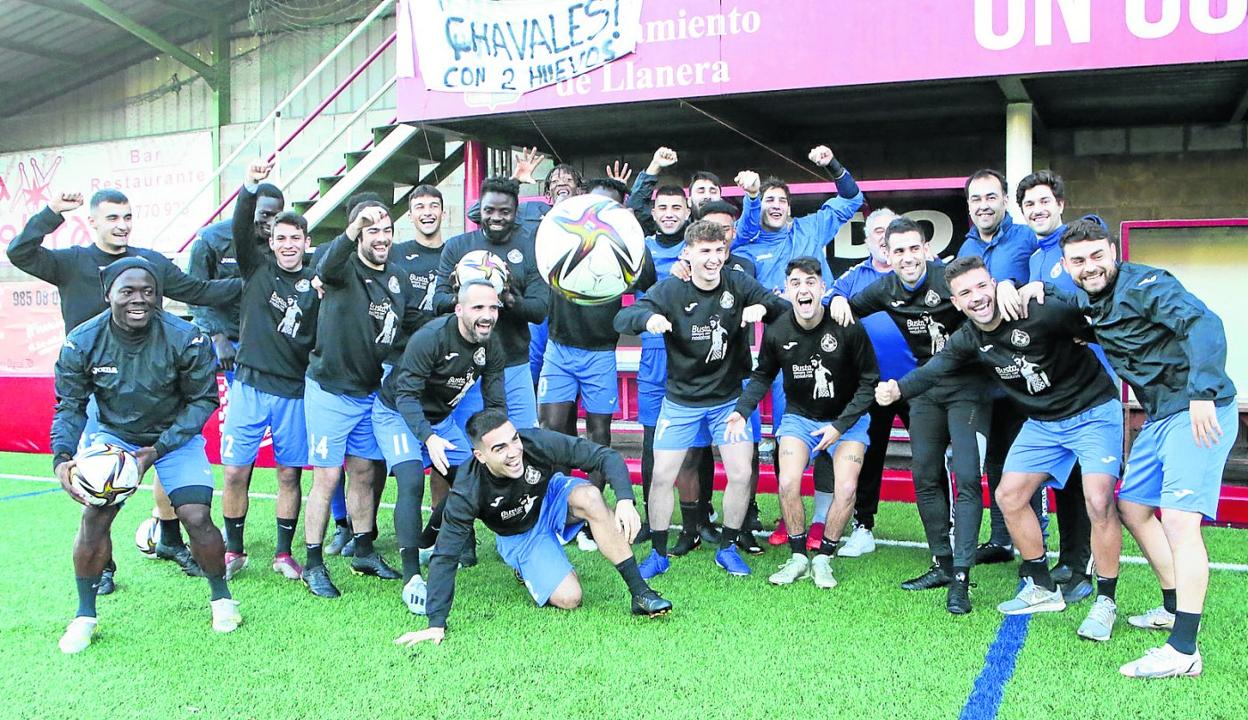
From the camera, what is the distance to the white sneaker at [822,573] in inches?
193

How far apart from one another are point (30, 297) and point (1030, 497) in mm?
12852

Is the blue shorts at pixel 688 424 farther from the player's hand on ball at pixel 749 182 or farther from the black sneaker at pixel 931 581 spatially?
the player's hand on ball at pixel 749 182

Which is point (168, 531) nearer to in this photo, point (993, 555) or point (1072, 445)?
point (993, 555)

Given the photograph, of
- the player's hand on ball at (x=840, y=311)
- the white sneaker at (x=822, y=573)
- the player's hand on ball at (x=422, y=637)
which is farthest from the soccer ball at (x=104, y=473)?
the player's hand on ball at (x=840, y=311)

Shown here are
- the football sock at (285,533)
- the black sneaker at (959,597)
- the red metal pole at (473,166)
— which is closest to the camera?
the black sneaker at (959,597)

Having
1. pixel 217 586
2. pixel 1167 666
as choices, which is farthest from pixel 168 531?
pixel 1167 666

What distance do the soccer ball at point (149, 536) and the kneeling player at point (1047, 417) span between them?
14.9ft

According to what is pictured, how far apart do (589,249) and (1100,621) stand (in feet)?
9.44

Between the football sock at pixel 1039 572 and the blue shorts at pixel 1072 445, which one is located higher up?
the blue shorts at pixel 1072 445

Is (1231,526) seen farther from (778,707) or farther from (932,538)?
(778,707)

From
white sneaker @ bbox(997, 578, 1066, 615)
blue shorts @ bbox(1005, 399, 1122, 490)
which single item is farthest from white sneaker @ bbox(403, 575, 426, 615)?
blue shorts @ bbox(1005, 399, 1122, 490)

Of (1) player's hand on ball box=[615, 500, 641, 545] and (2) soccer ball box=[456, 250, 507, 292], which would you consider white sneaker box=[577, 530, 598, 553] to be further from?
(2) soccer ball box=[456, 250, 507, 292]

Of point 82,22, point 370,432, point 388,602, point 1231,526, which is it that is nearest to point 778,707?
point 388,602

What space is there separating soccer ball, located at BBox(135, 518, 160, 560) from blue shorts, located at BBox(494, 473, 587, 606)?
7.51ft
